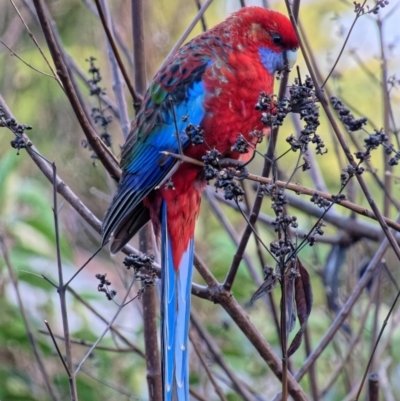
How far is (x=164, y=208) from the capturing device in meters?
2.05

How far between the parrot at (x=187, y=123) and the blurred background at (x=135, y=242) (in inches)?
10.5

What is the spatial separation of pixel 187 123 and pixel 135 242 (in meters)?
1.71

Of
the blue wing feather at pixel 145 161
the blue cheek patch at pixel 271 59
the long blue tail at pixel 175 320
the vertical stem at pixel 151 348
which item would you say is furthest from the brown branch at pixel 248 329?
the blue cheek patch at pixel 271 59

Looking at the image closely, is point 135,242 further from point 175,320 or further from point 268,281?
point 268,281

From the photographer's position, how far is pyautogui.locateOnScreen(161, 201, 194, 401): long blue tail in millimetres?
1637

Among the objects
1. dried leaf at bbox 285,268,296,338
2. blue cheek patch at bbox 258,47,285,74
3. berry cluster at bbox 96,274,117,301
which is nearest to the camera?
dried leaf at bbox 285,268,296,338

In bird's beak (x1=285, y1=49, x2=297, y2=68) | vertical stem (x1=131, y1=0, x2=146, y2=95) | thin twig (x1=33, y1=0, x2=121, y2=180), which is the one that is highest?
bird's beak (x1=285, y1=49, x2=297, y2=68)

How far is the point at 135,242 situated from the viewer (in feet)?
11.6

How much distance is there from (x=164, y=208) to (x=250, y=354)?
0.84 metres

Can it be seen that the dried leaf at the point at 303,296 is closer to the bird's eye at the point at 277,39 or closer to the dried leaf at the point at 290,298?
the dried leaf at the point at 290,298

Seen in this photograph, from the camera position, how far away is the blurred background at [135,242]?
7.66 feet

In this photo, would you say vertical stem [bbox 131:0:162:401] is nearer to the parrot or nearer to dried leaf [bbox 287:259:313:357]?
the parrot

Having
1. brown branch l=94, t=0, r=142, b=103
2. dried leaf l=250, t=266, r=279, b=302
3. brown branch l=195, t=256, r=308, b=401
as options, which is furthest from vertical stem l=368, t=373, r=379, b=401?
brown branch l=94, t=0, r=142, b=103

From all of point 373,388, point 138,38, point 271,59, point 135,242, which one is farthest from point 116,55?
point 135,242
